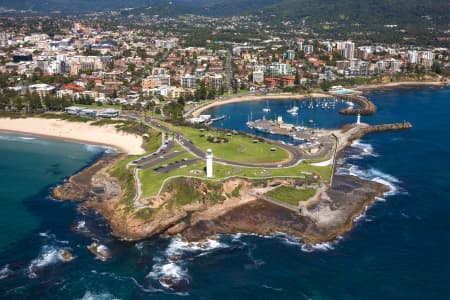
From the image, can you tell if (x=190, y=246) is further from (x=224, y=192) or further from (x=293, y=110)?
Answer: (x=293, y=110)

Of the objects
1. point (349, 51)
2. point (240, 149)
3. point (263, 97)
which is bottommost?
point (240, 149)

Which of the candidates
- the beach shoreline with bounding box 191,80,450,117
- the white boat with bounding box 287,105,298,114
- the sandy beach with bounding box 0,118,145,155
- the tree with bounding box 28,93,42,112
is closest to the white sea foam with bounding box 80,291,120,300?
the sandy beach with bounding box 0,118,145,155

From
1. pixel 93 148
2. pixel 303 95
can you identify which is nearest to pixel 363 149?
Result: pixel 93 148

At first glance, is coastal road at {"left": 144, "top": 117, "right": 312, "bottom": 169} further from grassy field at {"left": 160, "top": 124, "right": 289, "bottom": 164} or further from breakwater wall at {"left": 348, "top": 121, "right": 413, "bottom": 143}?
breakwater wall at {"left": 348, "top": 121, "right": 413, "bottom": 143}

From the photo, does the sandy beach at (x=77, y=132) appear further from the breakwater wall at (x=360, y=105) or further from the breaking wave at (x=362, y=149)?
the breakwater wall at (x=360, y=105)

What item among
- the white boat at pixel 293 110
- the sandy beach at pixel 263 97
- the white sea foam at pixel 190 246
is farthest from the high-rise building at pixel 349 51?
the white sea foam at pixel 190 246

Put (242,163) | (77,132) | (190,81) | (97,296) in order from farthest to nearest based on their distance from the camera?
(190,81)
(77,132)
(242,163)
(97,296)
